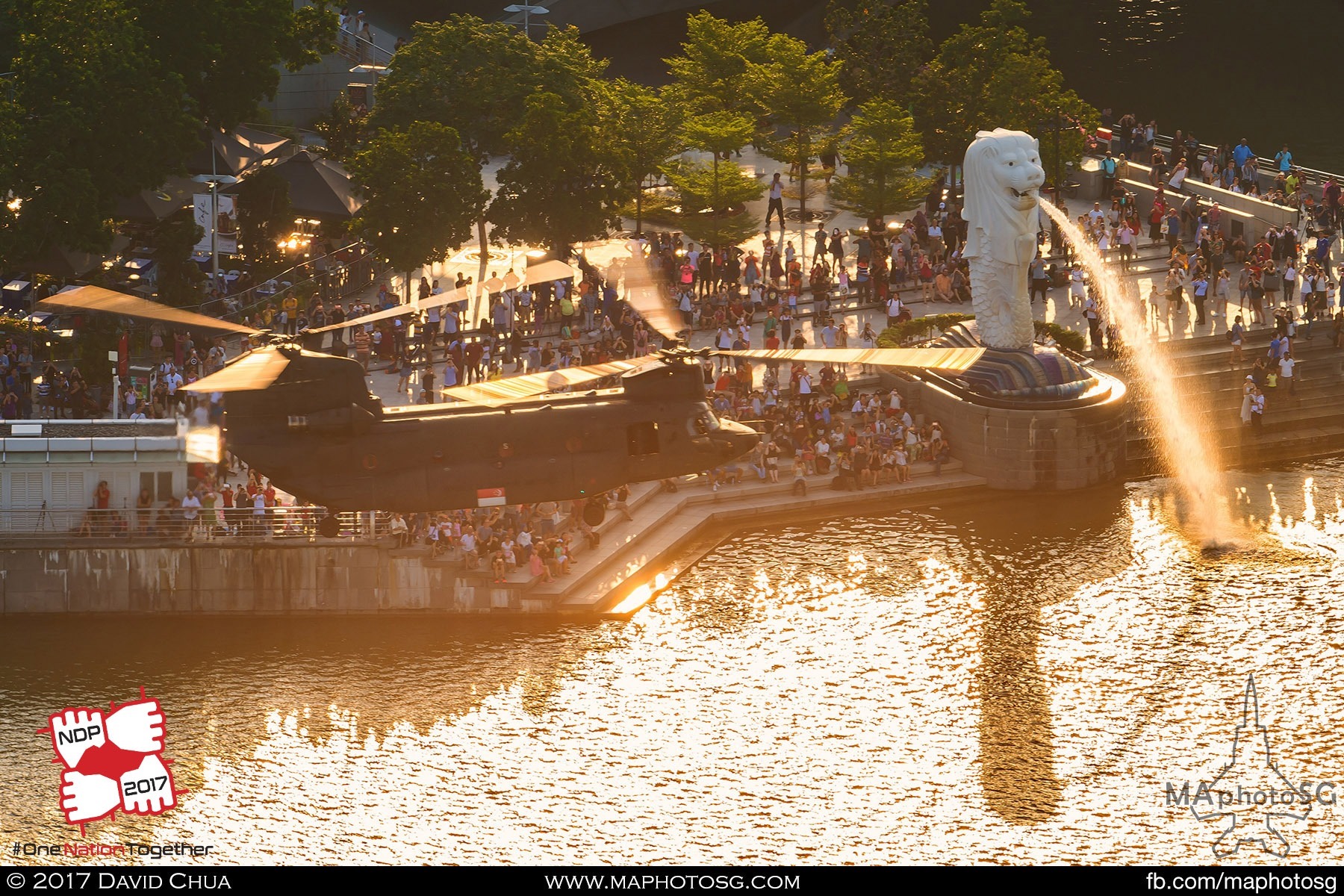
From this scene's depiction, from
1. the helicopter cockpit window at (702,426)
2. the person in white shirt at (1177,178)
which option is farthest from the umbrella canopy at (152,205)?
the helicopter cockpit window at (702,426)

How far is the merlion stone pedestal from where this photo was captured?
84312 millimetres

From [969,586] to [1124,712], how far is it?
33.2ft

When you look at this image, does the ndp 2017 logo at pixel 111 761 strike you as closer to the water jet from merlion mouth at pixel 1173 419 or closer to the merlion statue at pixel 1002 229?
the merlion statue at pixel 1002 229

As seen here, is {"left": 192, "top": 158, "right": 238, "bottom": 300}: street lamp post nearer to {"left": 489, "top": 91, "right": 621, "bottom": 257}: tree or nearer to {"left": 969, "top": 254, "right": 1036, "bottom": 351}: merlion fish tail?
{"left": 489, "top": 91, "right": 621, "bottom": 257}: tree

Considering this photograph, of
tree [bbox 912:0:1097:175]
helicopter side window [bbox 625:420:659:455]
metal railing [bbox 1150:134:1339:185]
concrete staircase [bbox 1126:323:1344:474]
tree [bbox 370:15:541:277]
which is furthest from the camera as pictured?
metal railing [bbox 1150:134:1339:185]

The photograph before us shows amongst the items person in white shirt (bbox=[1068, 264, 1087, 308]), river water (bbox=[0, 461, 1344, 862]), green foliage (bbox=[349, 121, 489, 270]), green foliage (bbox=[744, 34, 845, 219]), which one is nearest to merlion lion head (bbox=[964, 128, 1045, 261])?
river water (bbox=[0, 461, 1344, 862])

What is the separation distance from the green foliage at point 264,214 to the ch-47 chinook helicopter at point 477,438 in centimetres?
5063

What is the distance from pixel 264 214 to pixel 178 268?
8.23 metres

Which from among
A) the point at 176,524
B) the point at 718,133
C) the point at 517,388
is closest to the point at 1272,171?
the point at 718,133

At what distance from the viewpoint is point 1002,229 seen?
8431 centimetres

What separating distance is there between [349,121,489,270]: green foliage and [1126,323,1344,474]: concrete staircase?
29.0 meters

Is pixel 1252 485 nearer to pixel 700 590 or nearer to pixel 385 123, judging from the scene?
pixel 700 590

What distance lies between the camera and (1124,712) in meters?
72.1
